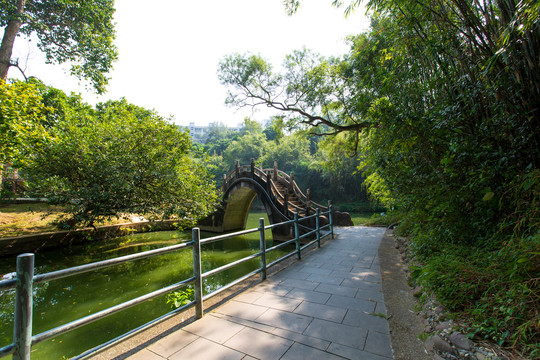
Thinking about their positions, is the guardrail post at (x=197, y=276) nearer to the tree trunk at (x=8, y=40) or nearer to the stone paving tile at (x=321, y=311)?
the stone paving tile at (x=321, y=311)

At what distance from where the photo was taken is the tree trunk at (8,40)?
8734 mm

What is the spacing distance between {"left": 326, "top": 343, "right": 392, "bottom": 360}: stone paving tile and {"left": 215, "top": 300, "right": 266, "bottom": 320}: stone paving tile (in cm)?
79

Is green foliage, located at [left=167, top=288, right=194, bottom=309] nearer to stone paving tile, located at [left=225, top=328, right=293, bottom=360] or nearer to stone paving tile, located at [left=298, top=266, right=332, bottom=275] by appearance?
stone paving tile, located at [left=225, top=328, right=293, bottom=360]

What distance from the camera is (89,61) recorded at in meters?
10.7

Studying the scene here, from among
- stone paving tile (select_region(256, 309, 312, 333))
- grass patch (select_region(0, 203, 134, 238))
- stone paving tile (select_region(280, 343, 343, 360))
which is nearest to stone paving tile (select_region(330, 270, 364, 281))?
stone paving tile (select_region(256, 309, 312, 333))

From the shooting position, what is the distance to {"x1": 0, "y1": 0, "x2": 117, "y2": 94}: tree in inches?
353

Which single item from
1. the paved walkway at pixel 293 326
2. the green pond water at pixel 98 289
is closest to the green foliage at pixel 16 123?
the green pond water at pixel 98 289

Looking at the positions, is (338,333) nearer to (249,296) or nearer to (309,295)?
(309,295)

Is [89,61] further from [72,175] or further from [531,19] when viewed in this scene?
[531,19]

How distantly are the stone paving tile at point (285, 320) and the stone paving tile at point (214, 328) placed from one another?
0.27 metres

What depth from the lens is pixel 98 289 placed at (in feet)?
18.0

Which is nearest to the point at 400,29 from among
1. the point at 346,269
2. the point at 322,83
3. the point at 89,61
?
the point at 346,269

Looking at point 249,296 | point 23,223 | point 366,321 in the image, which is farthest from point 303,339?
point 23,223

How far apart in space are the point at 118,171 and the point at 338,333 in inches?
272
